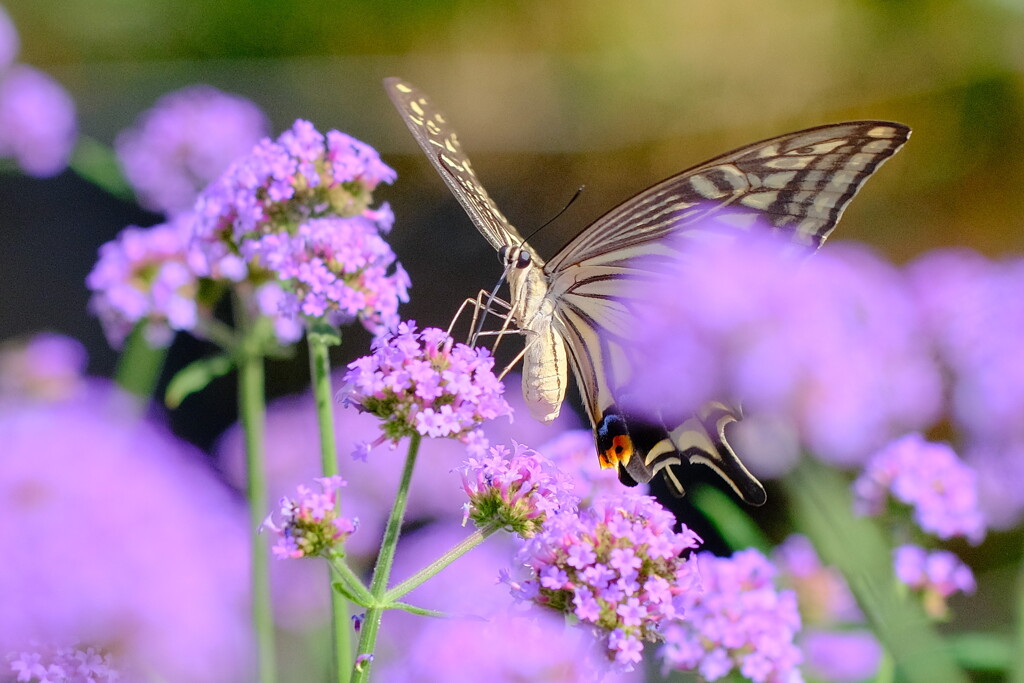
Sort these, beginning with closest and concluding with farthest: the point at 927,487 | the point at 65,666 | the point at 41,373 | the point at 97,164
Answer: the point at 65,666 < the point at 927,487 < the point at 41,373 < the point at 97,164

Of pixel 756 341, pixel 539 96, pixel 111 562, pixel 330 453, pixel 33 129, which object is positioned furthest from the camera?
pixel 539 96

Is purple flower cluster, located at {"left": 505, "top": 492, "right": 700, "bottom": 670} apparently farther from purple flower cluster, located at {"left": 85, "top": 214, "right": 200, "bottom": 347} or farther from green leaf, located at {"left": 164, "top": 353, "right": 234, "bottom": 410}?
purple flower cluster, located at {"left": 85, "top": 214, "right": 200, "bottom": 347}

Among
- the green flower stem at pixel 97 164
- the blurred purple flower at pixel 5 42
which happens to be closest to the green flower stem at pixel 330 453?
the green flower stem at pixel 97 164

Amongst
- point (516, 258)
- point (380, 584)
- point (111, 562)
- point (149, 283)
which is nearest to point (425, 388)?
point (380, 584)

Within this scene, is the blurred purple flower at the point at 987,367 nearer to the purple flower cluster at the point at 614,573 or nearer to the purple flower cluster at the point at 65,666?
the purple flower cluster at the point at 614,573

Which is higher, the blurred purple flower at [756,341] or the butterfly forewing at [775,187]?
the butterfly forewing at [775,187]

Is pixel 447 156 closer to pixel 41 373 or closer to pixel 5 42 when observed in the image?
pixel 41 373
